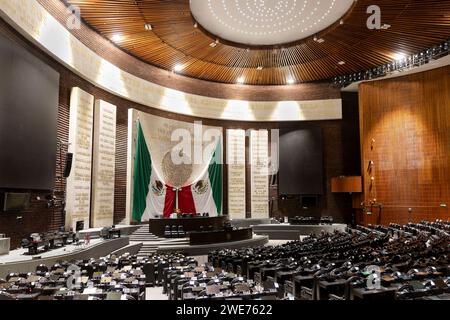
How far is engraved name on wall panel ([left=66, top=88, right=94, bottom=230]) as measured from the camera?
12.3m

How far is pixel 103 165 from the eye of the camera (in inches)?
557

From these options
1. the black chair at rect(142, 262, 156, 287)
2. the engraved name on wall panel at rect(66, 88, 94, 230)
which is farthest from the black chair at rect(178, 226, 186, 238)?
the black chair at rect(142, 262, 156, 287)

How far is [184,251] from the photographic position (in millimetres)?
12391

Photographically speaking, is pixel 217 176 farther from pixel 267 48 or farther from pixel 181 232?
pixel 267 48

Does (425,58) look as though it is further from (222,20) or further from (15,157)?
(15,157)

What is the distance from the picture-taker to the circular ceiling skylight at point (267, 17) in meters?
13.3

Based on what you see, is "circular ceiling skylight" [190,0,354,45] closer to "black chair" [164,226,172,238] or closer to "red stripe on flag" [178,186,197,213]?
"red stripe on flag" [178,186,197,213]

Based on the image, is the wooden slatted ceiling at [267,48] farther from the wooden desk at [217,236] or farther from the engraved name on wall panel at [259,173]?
the wooden desk at [217,236]

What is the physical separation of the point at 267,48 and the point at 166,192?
25.8ft

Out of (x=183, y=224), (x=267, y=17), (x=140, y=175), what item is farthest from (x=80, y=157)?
(x=267, y=17)

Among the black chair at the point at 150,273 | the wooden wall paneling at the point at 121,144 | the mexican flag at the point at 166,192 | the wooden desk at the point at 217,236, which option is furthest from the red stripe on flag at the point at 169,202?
the black chair at the point at 150,273

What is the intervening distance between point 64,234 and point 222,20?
9.52m

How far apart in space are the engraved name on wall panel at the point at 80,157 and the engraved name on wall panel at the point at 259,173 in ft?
29.6
